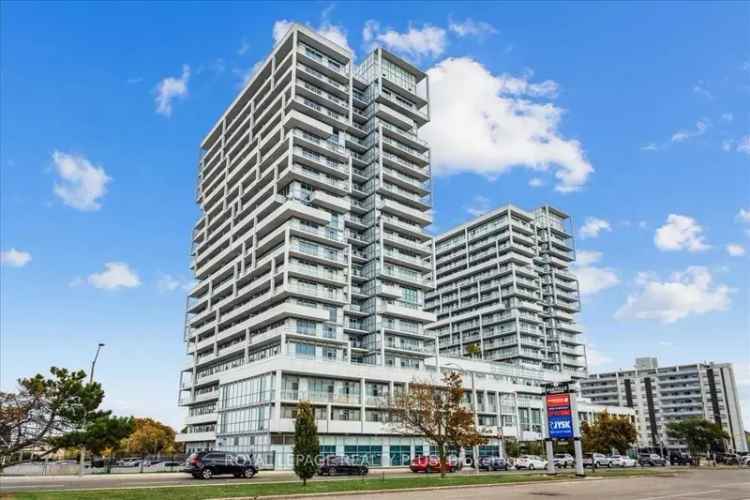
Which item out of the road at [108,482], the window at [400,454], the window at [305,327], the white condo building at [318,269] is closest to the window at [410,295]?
the white condo building at [318,269]

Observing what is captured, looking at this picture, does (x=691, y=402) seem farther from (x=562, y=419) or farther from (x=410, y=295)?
(x=562, y=419)

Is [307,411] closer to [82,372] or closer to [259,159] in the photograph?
[82,372]

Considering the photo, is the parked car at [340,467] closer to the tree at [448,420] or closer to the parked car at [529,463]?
the tree at [448,420]

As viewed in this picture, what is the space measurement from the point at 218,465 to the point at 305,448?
1278 centimetres

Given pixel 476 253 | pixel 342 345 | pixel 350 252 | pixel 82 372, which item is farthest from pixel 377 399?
pixel 476 253

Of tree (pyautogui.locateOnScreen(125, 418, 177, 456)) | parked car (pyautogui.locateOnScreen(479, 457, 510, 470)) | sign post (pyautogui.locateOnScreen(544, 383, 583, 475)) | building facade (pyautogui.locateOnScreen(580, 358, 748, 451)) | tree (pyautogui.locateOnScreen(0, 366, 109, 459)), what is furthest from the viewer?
building facade (pyautogui.locateOnScreen(580, 358, 748, 451))

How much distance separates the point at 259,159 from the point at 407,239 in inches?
1112

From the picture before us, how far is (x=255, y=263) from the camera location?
8944cm

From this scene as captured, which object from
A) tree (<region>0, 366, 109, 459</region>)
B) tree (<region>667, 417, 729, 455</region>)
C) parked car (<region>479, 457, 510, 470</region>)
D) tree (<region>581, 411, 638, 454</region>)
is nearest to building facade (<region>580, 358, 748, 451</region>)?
tree (<region>667, 417, 729, 455</region>)

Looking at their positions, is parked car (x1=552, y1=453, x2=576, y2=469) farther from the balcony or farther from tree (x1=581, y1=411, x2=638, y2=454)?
the balcony

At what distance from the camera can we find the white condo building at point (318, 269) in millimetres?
74438

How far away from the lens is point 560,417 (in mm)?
45531

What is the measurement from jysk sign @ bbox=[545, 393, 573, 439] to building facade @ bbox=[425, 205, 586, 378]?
7601 centimetres

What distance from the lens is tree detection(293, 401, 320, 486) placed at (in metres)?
33.5
